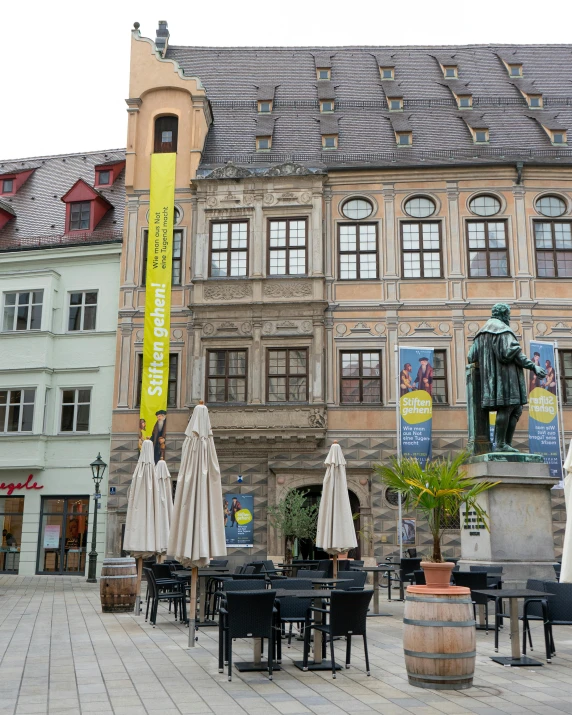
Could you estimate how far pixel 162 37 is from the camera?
33.0 m

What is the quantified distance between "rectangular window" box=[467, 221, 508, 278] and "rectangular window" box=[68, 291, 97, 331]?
41.9ft

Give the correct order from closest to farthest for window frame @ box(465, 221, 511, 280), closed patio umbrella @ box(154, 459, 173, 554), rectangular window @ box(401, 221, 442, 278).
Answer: closed patio umbrella @ box(154, 459, 173, 554)
window frame @ box(465, 221, 511, 280)
rectangular window @ box(401, 221, 442, 278)

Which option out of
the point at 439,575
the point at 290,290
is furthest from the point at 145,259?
the point at 439,575

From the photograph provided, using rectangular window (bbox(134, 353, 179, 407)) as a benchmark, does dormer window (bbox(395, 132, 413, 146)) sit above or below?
above

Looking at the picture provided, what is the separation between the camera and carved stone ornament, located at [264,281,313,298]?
83.3 ft

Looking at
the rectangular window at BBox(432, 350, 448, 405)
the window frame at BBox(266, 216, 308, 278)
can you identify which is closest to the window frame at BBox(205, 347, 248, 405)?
the window frame at BBox(266, 216, 308, 278)

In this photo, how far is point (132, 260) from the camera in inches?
1053

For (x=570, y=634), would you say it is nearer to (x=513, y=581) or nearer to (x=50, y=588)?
(x=513, y=581)

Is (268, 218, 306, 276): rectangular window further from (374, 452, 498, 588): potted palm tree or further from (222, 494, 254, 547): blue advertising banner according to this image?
(374, 452, 498, 588): potted palm tree

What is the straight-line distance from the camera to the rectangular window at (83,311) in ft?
90.4

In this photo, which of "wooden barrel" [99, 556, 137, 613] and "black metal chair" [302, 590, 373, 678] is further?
"wooden barrel" [99, 556, 137, 613]

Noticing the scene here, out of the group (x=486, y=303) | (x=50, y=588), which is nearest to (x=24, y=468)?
(x=50, y=588)

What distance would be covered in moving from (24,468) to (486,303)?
15.9 meters

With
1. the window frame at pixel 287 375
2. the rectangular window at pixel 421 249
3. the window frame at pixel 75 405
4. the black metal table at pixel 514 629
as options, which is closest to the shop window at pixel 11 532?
the window frame at pixel 75 405
